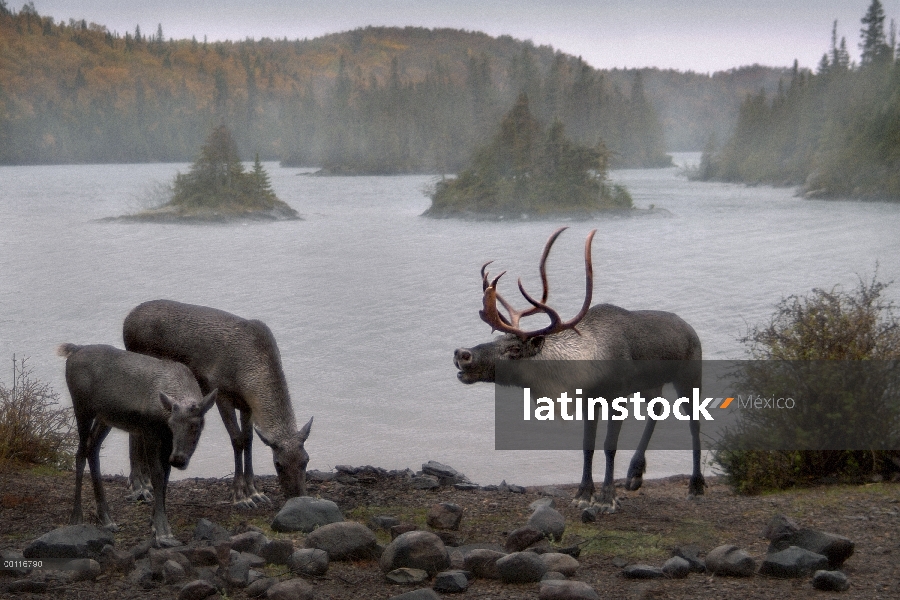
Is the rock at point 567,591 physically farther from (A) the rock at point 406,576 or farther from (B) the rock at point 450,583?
(A) the rock at point 406,576

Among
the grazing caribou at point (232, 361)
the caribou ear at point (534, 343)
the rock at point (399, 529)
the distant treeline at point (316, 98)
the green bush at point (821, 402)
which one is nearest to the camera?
the rock at point (399, 529)

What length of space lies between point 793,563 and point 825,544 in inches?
11.8

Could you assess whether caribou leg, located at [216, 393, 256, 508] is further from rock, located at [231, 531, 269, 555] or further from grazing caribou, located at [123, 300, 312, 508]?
rock, located at [231, 531, 269, 555]

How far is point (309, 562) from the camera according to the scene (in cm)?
586

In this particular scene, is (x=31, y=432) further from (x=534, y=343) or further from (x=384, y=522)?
(x=534, y=343)

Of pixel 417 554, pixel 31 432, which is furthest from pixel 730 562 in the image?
pixel 31 432

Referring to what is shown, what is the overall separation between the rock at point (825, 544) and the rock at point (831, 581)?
334mm

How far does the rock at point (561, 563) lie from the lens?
582 cm

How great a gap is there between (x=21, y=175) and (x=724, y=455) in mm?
30474

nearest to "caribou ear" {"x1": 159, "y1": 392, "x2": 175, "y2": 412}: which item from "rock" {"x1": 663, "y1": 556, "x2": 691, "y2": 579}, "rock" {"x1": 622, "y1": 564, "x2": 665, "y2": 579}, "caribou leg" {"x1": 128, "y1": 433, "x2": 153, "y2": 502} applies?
"caribou leg" {"x1": 128, "y1": 433, "x2": 153, "y2": 502}

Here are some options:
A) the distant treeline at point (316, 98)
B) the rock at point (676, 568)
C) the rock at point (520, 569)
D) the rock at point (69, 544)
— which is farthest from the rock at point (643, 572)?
the distant treeline at point (316, 98)

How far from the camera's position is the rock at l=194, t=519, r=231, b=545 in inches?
258

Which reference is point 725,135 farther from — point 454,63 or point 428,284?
point 428,284

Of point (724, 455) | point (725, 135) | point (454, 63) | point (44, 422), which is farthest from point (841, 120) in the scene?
point (44, 422)
